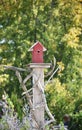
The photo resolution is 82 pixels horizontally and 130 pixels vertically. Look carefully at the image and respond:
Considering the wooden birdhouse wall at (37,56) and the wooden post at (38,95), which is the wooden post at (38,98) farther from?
the wooden birdhouse wall at (37,56)

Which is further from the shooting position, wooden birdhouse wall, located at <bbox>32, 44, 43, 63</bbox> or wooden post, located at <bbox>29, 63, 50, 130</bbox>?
wooden birdhouse wall, located at <bbox>32, 44, 43, 63</bbox>

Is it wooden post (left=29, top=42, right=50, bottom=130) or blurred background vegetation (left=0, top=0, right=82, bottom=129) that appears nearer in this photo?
wooden post (left=29, top=42, right=50, bottom=130)

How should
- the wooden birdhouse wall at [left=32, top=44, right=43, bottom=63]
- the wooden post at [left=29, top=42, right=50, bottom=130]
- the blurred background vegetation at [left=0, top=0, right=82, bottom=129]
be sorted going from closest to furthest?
1. the wooden post at [left=29, top=42, right=50, bottom=130]
2. the wooden birdhouse wall at [left=32, top=44, right=43, bottom=63]
3. the blurred background vegetation at [left=0, top=0, right=82, bottom=129]

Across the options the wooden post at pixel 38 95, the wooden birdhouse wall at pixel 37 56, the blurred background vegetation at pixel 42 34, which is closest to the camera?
the wooden post at pixel 38 95

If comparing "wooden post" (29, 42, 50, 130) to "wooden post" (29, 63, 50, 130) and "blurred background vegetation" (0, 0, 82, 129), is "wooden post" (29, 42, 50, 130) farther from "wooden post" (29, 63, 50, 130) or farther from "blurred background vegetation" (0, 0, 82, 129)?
"blurred background vegetation" (0, 0, 82, 129)

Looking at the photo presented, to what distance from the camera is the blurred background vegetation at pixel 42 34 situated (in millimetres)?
9039

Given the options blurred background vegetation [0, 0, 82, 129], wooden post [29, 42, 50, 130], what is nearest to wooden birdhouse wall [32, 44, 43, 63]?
wooden post [29, 42, 50, 130]

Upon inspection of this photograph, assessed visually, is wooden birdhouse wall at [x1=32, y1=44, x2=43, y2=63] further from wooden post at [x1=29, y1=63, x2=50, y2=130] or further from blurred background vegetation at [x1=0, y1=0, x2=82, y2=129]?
blurred background vegetation at [x1=0, y1=0, x2=82, y2=129]

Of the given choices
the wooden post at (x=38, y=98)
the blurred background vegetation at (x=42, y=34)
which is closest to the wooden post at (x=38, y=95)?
the wooden post at (x=38, y=98)

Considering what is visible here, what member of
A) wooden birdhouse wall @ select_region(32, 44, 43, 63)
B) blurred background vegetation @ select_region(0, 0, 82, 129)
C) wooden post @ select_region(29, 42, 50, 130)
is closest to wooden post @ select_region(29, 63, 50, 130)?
wooden post @ select_region(29, 42, 50, 130)

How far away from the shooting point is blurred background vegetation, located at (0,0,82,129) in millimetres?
9039

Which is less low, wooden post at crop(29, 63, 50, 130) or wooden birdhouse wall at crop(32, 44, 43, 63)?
wooden birdhouse wall at crop(32, 44, 43, 63)

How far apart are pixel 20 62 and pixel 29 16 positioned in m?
1.06

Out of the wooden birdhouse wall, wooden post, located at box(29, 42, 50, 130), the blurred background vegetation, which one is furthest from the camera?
the blurred background vegetation
